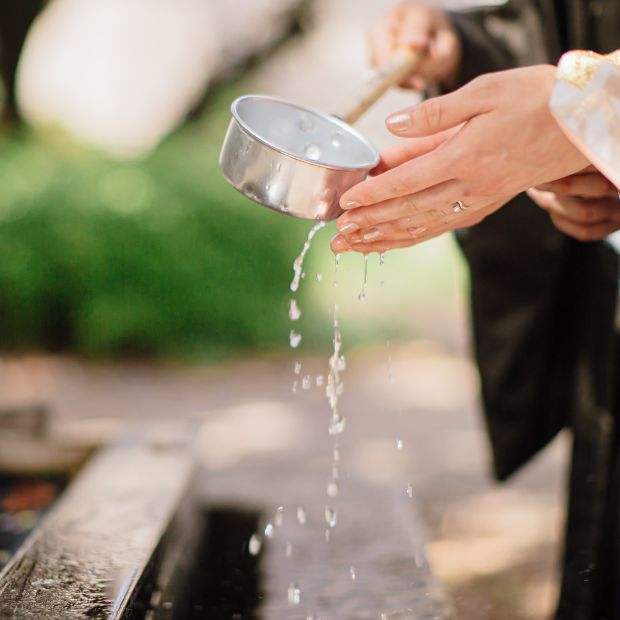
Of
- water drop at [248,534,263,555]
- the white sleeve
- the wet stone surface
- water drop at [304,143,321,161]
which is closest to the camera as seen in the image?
the white sleeve

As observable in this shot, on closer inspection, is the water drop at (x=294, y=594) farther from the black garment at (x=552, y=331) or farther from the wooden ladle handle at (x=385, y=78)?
the wooden ladle handle at (x=385, y=78)

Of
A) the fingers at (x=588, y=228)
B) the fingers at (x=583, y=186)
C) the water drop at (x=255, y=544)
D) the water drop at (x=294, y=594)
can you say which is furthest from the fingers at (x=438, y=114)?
the water drop at (x=255, y=544)

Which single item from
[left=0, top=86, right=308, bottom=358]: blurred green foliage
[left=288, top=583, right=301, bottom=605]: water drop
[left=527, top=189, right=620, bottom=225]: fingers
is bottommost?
[left=0, top=86, right=308, bottom=358]: blurred green foliage

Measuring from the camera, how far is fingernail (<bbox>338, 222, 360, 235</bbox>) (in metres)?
1.44

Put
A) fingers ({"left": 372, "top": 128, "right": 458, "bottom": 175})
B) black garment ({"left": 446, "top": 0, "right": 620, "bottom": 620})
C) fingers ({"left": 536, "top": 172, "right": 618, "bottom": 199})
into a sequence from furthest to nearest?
black garment ({"left": 446, "top": 0, "right": 620, "bottom": 620}) < fingers ({"left": 536, "top": 172, "right": 618, "bottom": 199}) < fingers ({"left": 372, "top": 128, "right": 458, "bottom": 175})

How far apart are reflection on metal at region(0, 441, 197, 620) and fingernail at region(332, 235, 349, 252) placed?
761mm

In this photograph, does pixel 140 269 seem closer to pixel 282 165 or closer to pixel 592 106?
pixel 282 165

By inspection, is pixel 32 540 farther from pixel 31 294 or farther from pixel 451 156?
pixel 31 294

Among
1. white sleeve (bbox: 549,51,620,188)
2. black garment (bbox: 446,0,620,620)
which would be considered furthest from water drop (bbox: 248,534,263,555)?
white sleeve (bbox: 549,51,620,188)

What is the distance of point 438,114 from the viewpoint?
137cm

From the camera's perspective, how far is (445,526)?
3.48m

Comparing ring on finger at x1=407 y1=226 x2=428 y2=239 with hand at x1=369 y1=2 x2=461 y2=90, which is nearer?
ring on finger at x1=407 y1=226 x2=428 y2=239

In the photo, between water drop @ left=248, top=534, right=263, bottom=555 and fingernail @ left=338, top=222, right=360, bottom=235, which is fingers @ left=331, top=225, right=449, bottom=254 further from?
water drop @ left=248, top=534, right=263, bottom=555

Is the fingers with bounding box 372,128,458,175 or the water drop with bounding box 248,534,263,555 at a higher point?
the fingers with bounding box 372,128,458,175
